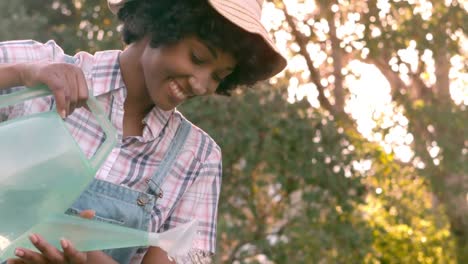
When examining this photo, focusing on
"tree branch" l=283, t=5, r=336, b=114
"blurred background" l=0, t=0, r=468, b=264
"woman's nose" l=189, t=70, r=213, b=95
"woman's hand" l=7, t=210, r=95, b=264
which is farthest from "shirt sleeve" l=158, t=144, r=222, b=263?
"tree branch" l=283, t=5, r=336, b=114

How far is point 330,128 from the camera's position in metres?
6.20

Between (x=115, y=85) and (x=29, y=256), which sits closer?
(x=29, y=256)

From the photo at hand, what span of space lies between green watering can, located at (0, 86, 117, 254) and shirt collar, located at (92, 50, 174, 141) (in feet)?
0.86

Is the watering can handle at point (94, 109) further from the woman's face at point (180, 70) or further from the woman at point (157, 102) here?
the woman's face at point (180, 70)

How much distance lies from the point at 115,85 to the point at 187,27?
197 millimetres

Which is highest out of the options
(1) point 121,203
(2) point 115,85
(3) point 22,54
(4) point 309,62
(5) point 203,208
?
(3) point 22,54

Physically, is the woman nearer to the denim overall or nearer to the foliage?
the denim overall

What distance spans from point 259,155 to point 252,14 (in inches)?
153

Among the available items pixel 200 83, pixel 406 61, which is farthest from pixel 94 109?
pixel 406 61

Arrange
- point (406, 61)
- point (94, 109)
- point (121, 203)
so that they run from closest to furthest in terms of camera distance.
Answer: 1. point (94, 109)
2. point (121, 203)
3. point (406, 61)

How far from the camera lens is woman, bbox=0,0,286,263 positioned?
202 cm

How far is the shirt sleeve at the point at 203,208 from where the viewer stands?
85.6 inches

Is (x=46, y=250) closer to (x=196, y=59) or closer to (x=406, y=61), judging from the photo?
(x=196, y=59)

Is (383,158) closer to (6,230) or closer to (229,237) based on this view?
(229,237)
